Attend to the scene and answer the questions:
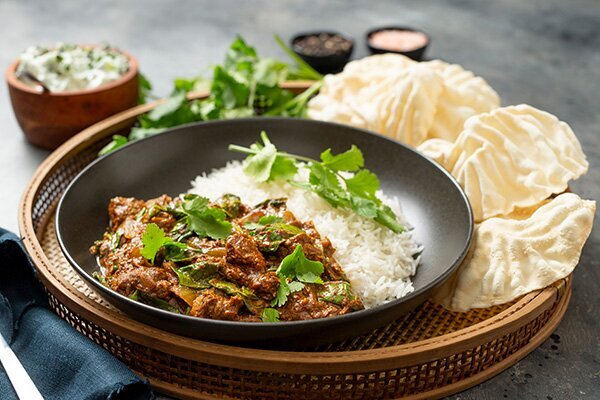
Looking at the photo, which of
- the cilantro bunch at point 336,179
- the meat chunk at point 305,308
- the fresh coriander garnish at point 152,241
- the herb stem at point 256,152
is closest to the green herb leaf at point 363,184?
the cilantro bunch at point 336,179

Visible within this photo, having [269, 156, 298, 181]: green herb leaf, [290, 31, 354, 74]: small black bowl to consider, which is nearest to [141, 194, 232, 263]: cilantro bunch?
[269, 156, 298, 181]: green herb leaf

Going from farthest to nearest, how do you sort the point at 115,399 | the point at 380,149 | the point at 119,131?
1. the point at 119,131
2. the point at 380,149
3. the point at 115,399

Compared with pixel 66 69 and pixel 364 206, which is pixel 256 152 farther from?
pixel 66 69

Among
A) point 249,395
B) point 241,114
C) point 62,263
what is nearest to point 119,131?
point 241,114

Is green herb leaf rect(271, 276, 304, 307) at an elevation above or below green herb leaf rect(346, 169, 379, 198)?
above

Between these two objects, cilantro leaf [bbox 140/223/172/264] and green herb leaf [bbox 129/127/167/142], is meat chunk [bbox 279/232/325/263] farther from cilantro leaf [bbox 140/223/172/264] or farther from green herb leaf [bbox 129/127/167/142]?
green herb leaf [bbox 129/127/167/142]

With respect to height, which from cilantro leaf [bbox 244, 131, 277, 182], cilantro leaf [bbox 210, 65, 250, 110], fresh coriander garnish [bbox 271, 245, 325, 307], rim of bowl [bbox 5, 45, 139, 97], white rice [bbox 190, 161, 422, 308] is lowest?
rim of bowl [bbox 5, 45, 139, 97]

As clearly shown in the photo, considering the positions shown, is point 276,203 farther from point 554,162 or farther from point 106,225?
point 554,162
